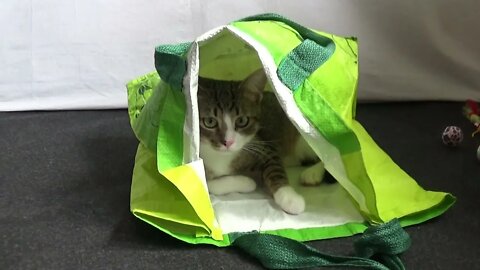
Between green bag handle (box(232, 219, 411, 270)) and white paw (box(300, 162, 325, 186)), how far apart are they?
10.0 inches

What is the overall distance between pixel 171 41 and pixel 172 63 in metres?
0.61

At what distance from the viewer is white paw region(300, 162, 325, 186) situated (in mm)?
1289

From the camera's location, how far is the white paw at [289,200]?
3.90ft

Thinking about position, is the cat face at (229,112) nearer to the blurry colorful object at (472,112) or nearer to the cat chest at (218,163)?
the cat chest at (218,163)

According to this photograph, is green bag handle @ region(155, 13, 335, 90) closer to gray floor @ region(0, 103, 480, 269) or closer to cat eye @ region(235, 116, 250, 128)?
cat eye @ region(235, 116, 250, 128)

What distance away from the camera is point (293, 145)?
138 centimetres

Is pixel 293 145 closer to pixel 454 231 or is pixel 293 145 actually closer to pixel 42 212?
pixel 454 231

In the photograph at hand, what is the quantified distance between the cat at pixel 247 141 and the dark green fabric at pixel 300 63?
0.17m

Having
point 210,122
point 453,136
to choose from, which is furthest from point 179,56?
point 453,136

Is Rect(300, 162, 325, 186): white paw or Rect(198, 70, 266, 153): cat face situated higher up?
Rect(198, 70, 266, 153): cat face

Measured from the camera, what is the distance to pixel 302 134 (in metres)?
1.09

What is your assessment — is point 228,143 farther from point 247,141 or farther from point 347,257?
point 347,257

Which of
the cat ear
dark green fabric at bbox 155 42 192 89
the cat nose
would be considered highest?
dark green fabric at bbox 155 42 192 89

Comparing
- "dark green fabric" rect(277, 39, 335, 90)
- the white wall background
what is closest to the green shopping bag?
"dark green fabric" rect(277, 39, 335, 90)
